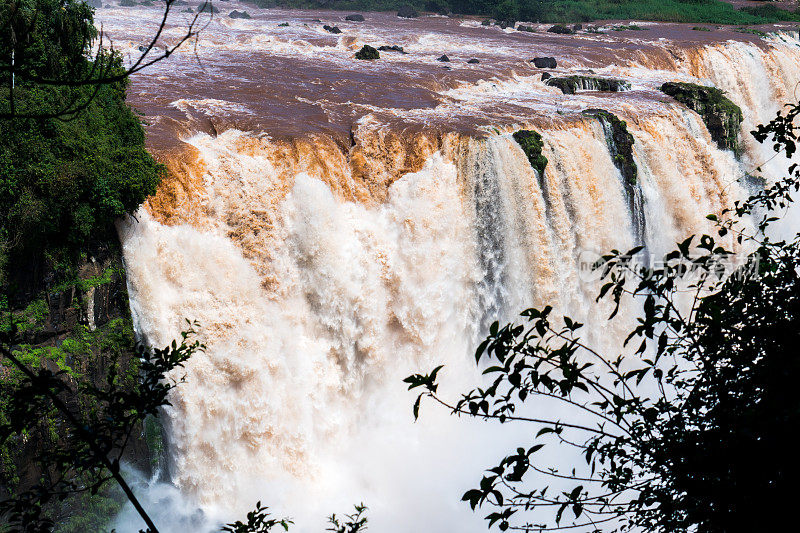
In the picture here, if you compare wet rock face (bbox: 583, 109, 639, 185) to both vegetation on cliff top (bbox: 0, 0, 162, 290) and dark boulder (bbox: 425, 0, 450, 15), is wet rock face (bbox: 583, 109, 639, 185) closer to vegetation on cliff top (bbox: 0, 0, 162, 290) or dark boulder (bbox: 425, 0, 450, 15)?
vegetation on cliff top (bbox: 0, 0, 162, 290)

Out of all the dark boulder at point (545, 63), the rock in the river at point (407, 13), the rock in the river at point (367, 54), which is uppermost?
the rock in the river at point (407, 13)

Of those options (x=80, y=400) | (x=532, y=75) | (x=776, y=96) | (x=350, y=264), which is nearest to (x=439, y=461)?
(x=350, y=264)

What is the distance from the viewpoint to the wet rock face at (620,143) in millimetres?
13719

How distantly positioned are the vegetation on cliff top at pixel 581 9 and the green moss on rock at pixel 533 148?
26509 millimetres

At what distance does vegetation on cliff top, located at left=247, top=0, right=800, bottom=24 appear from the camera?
37.7 meters

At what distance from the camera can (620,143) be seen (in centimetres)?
1394

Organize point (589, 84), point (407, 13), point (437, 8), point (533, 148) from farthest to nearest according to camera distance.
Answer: point (437, 8), point (407, 13), point (589, 84), point (533, 148)

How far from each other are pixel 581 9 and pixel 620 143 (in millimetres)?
31189

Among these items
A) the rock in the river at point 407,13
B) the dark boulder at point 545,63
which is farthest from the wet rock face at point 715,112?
the rock in the river at point 407,13

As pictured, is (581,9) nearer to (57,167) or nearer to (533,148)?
(533,148)

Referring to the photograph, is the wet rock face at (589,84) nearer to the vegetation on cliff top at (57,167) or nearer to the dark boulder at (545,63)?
the dark boulder at (545,63)

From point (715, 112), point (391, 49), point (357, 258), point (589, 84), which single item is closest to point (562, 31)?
Answer: point (391, 49)

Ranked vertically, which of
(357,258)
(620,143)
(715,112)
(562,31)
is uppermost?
(562,31)

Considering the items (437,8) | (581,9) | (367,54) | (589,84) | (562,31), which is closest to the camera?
(589,84)
